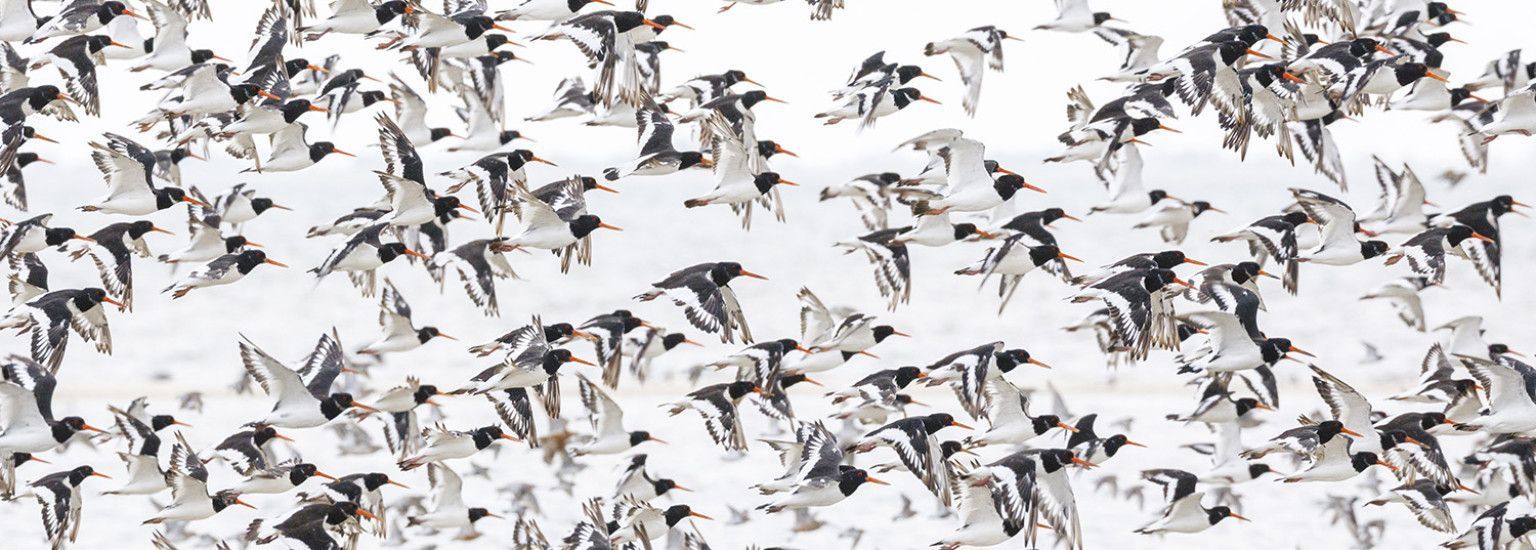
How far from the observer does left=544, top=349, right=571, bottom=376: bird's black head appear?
985 centimetres

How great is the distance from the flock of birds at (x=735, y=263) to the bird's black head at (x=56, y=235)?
24 mm

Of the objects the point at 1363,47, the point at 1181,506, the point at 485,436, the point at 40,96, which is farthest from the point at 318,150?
the point at 1363,47

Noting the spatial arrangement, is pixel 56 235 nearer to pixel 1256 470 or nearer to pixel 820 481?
pixel 820 481

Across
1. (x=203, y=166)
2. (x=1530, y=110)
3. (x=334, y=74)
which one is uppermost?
(x=1530, y=110)

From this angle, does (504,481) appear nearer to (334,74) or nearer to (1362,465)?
(334,74)

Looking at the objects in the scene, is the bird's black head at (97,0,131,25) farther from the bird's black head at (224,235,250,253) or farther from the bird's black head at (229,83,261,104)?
the bird's black head at (224,235,250,253)

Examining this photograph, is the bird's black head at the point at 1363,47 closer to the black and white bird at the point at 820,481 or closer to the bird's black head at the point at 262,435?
the black and white bird at the point at 820,481

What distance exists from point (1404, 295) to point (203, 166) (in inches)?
1532

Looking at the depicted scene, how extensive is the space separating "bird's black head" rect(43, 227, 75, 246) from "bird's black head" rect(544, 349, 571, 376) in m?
2.61

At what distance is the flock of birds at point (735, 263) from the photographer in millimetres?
9523

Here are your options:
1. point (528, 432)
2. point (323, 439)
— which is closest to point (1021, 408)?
point (528, 432)

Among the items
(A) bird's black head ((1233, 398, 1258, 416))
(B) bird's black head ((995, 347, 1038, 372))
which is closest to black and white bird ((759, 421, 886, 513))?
(B) bird's black head ((995, 347, 1038, 372))

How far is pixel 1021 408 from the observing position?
10461mm

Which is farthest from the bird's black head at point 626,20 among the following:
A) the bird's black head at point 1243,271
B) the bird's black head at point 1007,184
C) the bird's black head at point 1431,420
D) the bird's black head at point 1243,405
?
the bird's black head at point 1431,420
